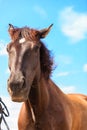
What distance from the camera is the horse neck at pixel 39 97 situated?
654 centimetres

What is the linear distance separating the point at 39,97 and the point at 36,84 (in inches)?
12.2

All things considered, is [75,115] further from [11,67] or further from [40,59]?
[11,67]

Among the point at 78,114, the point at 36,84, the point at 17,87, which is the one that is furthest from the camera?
the point at 78,114

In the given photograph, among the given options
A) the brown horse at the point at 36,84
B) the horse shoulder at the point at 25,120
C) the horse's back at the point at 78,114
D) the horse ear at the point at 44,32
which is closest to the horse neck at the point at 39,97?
the brown horse at the point at 36,84

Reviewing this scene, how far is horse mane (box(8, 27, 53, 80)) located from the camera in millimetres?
6434

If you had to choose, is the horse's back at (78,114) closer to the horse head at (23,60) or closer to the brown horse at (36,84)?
the brown horse at (36,84)

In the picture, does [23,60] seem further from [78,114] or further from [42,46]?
[78,114]

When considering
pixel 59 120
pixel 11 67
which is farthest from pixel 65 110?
pixel 11 67

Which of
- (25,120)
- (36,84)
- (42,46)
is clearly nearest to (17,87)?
(36,84)

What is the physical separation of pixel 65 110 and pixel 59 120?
14.4 inches

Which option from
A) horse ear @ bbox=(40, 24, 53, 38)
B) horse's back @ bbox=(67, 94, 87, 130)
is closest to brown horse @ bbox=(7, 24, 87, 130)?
horse ear @ bbox=(40, 24, 53, 38)

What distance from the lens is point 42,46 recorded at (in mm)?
6684

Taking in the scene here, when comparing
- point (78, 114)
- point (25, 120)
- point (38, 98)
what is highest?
point (38, 98)

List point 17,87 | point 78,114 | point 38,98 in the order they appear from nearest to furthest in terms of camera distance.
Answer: point 17,87 → point 38,98 → point 78,114
